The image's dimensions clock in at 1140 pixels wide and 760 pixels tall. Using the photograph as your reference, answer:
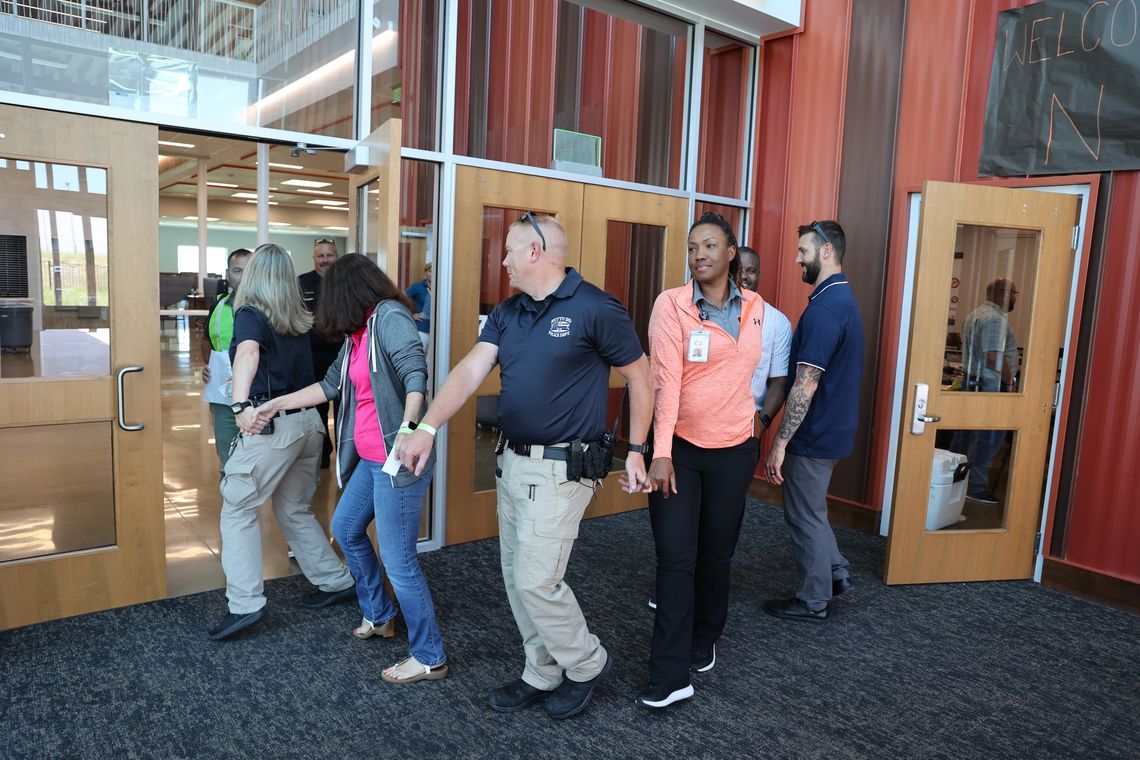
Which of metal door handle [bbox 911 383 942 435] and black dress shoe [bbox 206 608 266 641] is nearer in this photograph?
black dress shoe [bbox 206 608 266 641]

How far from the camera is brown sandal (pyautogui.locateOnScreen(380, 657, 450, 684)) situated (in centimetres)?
272

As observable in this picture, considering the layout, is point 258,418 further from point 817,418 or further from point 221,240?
point 221,240

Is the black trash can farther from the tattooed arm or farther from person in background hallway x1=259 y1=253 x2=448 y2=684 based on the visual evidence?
the tattooed arm

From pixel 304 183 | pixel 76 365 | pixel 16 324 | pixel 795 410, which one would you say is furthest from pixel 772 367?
pixel 304 183

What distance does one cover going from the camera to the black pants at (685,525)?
8.45 ft

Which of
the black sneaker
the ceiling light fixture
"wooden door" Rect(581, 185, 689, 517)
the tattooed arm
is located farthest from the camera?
the ceiling light fixture

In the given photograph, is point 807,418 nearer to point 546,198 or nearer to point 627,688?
point 627,688

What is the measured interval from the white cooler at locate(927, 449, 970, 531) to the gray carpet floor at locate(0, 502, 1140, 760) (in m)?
0.45

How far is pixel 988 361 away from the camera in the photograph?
396 cm

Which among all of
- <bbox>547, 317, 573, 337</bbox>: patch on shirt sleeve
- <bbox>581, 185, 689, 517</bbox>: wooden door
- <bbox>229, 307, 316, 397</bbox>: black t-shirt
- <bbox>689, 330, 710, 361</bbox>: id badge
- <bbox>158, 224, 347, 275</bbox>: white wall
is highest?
<bbox>158, 224, 347, 275</bbox>: white wall

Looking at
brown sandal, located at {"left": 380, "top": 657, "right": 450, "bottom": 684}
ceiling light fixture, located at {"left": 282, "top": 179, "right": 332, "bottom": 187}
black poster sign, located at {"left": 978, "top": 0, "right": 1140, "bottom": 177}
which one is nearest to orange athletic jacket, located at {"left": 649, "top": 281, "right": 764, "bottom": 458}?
brown sandal, located at {"left": 380, "top": 657, "right": 450, "bottom": 684}

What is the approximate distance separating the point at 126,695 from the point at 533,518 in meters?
1.54

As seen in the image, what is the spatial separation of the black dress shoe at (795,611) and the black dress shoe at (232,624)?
216cm

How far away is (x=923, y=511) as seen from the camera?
3.85 m
